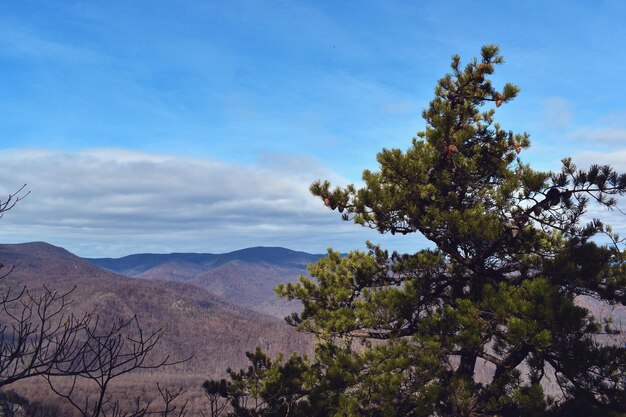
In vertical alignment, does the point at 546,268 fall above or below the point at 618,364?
above

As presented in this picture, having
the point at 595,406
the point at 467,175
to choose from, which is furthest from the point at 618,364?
the point at 467,175

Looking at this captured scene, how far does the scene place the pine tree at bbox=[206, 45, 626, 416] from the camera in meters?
13.1

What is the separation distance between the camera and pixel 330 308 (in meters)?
18.6

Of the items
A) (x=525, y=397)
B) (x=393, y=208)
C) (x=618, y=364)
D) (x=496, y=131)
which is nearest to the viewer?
(x=525, y=397)

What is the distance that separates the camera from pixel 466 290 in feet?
58.4

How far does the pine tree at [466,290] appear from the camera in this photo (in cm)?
1314

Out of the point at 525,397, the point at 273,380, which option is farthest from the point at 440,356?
the point at 273,380

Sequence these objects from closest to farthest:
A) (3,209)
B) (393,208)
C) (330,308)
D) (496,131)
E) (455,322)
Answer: (3,209) < (455,322) < (393,208) < (496,131) < (330,308)

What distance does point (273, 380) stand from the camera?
698 inches

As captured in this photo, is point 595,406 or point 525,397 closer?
point 525,397

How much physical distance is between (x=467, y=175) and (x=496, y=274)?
10.7ft

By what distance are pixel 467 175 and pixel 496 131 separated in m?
2.31

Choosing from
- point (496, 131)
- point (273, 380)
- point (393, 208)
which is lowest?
point (273, 380)

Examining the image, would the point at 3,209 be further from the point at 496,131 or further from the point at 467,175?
the point at 496,131
